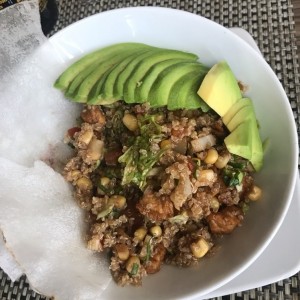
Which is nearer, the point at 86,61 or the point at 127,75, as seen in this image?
the point at 127,75

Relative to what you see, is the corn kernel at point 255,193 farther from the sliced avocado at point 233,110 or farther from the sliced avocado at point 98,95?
the sliced avocado at point 98,95

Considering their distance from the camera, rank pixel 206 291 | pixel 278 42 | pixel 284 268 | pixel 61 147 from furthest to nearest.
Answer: pixel 278 42
pixel 61 147
pixel 284 268
pixel 206 291

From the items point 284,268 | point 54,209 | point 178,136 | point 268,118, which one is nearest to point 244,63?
Result: point 268,118

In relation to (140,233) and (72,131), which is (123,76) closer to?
(72,131)

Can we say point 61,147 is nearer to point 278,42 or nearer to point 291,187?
point 291,187

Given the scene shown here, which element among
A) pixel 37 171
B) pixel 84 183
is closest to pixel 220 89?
pixel 84 183

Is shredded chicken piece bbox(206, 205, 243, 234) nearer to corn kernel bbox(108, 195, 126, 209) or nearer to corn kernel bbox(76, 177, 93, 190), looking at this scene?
corn kernel bbox(108, 195, 126, 209)

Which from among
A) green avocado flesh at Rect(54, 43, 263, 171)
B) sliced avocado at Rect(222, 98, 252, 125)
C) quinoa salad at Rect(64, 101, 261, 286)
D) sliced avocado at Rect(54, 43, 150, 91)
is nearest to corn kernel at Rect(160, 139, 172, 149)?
quinoa salad at Rect(64, 101, 261, 286)
